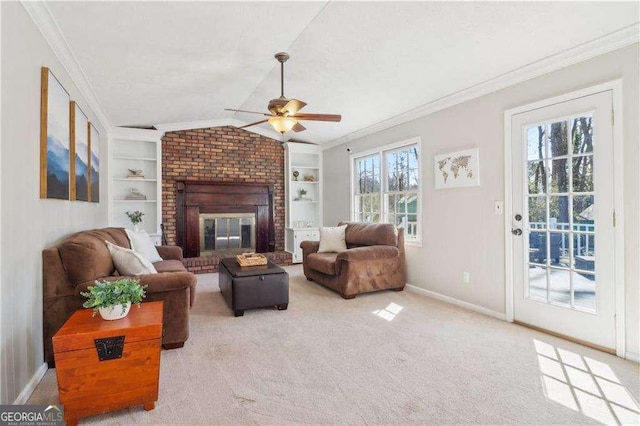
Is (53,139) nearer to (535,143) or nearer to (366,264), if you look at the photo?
(366,264)

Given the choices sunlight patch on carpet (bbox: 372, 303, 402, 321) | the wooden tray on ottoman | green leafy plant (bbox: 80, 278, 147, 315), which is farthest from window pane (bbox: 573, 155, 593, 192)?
green leafy plant (bbox: 80, 278, 147, 315)

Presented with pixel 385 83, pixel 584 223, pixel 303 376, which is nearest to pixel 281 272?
pixel 303 376

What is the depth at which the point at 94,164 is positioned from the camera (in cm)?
389

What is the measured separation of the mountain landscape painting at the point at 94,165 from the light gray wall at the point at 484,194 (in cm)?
385

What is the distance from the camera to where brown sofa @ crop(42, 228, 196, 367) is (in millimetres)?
2275

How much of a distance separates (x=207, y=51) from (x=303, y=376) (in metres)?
2.87

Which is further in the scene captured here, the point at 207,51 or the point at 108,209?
the point at 108,209

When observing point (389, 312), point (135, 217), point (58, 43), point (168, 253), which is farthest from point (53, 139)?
point (389, 312)

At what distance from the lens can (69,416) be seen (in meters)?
1.69

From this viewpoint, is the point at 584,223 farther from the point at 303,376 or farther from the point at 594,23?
the point at 303,376

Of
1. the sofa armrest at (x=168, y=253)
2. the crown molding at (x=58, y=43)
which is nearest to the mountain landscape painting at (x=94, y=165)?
the crown molding at (x=58, y=43)

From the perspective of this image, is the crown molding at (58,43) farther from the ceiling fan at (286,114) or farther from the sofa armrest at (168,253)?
the sofa armrest at (168,253)

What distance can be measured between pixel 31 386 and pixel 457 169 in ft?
13.4

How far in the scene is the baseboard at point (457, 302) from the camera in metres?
3.36
